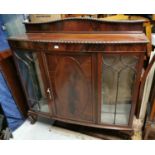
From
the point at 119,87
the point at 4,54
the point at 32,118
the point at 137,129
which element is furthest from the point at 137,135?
the point at 4,54

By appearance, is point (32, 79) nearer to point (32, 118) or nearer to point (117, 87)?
point (32, 118)

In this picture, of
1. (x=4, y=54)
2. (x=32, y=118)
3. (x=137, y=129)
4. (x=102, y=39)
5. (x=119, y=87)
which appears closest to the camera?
(x=102, y=39)

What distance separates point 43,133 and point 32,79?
0.60 meters

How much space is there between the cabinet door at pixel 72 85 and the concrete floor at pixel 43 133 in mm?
249

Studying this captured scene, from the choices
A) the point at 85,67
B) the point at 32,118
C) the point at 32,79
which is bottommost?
the point at 32,118

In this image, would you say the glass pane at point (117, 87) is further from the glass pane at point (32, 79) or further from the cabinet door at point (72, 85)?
the glass pane at point (32, 79)

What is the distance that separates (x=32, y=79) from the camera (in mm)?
1418

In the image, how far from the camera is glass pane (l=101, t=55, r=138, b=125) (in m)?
1.05

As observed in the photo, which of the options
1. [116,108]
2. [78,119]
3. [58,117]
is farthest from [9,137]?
[116,108]

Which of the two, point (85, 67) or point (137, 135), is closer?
point (85, 67)

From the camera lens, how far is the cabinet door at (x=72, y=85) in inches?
43.7

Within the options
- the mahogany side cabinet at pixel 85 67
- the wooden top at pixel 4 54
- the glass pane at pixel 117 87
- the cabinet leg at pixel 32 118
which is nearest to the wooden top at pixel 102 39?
the mahogany side cabinet at pixel 85 67

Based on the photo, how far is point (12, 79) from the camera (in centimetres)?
153

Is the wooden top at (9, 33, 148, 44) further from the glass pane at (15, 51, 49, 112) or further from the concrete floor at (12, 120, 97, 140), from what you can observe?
the concrete floor at (12, 120, 97, 140)
